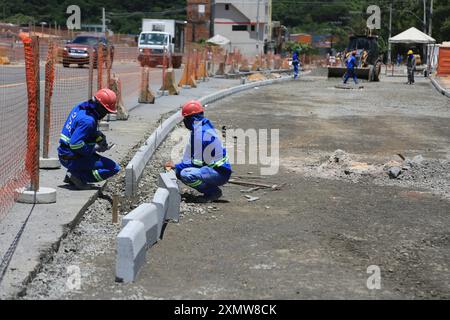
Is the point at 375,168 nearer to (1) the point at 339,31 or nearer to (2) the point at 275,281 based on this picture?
(2) the point at 275,281

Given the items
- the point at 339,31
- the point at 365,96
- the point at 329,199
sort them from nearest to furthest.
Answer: the point at 329,199, the point at 365,96, the point at 339,31

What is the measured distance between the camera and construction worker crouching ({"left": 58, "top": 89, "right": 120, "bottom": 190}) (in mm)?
7945

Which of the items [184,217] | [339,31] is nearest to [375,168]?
[184,217]

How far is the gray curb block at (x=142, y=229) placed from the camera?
532cm

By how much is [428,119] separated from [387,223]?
12.4m

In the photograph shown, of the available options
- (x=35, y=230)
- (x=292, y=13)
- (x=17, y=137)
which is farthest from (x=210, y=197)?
(x=292, y=13)

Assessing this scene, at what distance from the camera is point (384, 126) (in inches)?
671

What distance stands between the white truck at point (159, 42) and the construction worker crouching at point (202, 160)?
63.3ft

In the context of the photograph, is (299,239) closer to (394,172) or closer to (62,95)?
(394,172)

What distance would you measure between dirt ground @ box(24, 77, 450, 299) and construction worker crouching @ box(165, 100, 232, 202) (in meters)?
0.27

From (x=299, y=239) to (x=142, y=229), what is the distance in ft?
5.65

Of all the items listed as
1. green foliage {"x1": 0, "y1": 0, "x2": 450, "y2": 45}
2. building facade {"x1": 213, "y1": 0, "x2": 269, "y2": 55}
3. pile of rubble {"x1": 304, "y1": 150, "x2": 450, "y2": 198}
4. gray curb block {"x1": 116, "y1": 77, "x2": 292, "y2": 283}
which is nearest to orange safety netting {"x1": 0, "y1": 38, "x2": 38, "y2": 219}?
gray curb block {"x1": 116, "y1": 77, "x2": 292, "y2": 283}

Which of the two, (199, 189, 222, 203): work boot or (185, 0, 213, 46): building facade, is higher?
(185, 0, 213, 46): building facade

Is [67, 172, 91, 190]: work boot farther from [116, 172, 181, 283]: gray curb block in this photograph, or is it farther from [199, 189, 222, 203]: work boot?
[199, 189, 222, 203]: work boot
